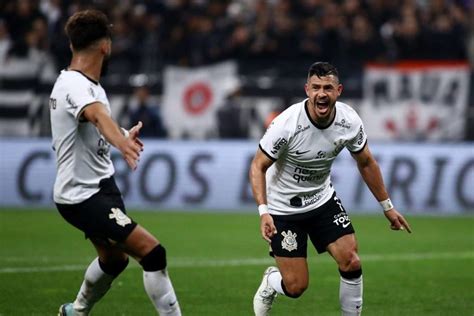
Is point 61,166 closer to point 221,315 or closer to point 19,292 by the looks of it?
point 221,315

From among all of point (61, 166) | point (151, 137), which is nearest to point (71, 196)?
point (61, 166)

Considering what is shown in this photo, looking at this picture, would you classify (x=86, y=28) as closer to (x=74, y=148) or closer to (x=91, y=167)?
(x=74, y=148)

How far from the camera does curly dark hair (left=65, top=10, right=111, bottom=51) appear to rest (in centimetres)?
787

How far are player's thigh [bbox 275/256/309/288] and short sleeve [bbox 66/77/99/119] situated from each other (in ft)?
7.57

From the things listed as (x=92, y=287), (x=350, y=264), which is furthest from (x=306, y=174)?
(x=92, y=287)

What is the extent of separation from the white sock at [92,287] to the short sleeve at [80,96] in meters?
1.45

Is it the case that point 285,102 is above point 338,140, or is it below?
below

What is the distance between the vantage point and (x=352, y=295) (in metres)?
8.63

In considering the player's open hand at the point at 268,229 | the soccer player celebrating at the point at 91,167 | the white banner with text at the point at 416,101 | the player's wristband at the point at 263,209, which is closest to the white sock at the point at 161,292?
the soccer player celebrating at the point at 91,167

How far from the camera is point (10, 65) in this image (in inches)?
875

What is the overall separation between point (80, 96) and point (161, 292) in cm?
152

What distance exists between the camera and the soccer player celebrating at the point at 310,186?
869 centimetres

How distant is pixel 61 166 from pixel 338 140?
7.68ft

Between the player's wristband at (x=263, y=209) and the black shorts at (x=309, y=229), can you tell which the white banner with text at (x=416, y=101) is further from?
the player's wristband at (x=263, y=209)
